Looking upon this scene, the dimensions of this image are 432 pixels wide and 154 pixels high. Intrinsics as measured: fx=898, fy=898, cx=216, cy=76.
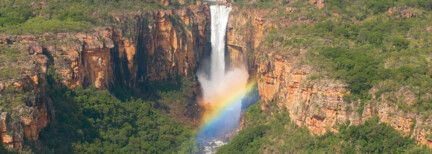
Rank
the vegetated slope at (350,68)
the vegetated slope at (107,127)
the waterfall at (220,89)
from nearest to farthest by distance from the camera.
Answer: the vegetated slope at (350,68) → the vegetated slope at (107,127) → the waterfall at (220,89)

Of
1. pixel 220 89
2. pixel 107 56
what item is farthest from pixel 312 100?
pixel 220 89

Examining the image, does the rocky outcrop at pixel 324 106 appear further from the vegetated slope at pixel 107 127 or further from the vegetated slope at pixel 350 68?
the vegetated slope at pixel 107 127

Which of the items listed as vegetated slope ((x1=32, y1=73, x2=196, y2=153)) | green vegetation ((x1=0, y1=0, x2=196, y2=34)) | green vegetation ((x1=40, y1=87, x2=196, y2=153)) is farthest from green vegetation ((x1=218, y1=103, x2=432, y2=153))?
green vegetation ((x1=0, y1=0, x2=196, y2=34))

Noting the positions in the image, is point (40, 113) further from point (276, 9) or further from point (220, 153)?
point (276, 9)

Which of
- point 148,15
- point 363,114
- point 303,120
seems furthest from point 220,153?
point 148,15

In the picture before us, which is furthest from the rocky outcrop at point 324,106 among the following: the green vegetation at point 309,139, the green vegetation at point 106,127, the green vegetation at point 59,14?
the green vegetation at point 59,14

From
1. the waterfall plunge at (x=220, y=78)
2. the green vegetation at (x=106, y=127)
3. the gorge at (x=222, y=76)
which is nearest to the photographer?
the gorge at (x=222, y=76)
